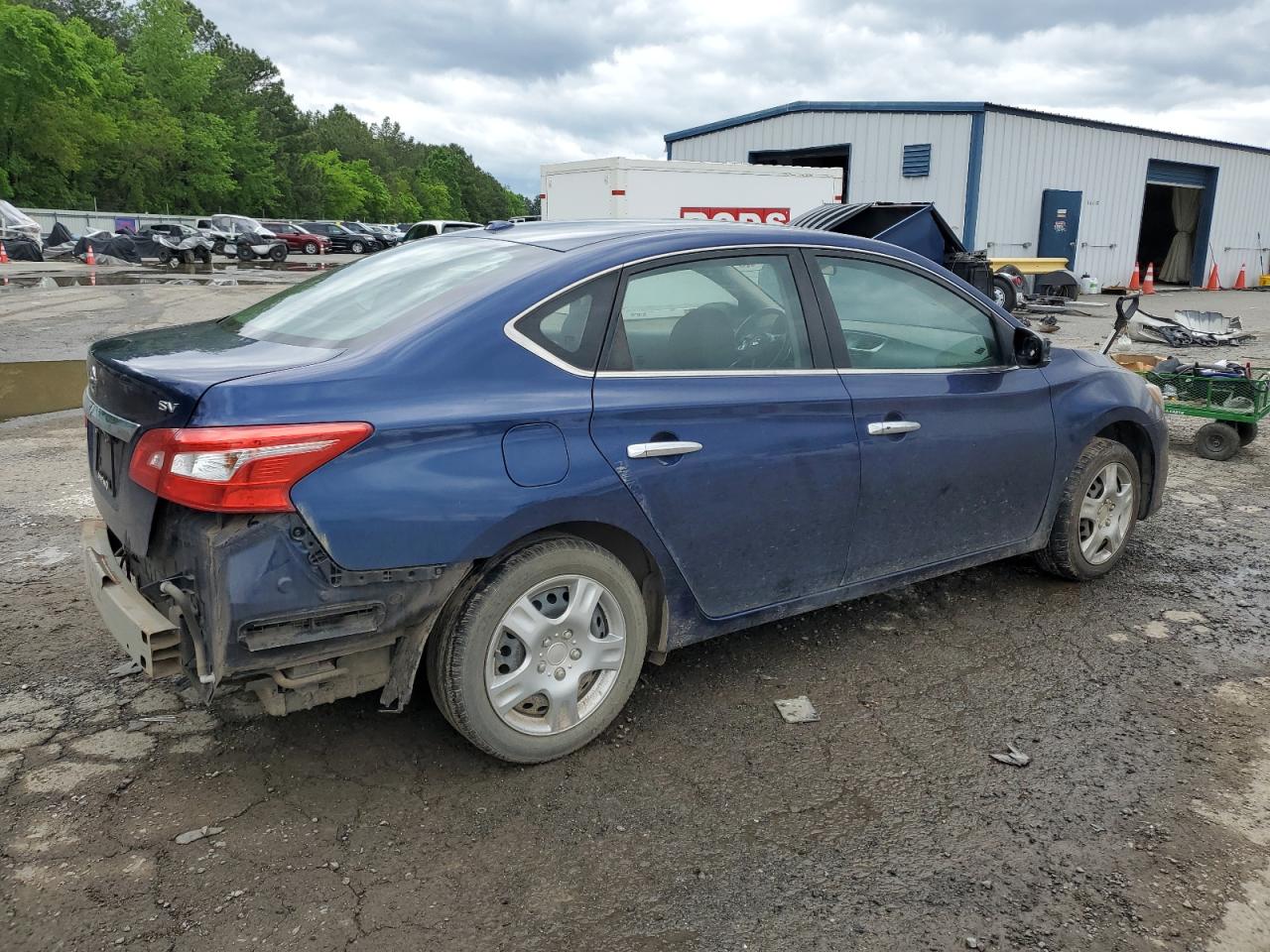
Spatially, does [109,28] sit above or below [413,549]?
above

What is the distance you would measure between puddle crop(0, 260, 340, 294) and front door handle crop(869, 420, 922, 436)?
699 inches

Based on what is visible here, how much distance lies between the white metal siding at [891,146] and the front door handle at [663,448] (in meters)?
21.8

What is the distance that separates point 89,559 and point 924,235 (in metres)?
9.74

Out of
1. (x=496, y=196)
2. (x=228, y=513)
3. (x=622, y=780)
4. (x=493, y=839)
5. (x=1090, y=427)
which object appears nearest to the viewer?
(x=228, y=513)

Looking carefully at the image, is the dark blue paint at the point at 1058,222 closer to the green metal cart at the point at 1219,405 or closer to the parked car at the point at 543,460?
the green metal cart at the point at 1219,405

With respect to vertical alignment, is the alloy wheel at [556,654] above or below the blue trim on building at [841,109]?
below

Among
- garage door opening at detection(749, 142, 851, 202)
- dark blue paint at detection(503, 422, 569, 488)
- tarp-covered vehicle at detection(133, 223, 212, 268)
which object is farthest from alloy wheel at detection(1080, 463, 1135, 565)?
tarp-covered vehicle at detection(133, 223, 212, 268)

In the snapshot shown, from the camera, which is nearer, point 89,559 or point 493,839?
point 493,839

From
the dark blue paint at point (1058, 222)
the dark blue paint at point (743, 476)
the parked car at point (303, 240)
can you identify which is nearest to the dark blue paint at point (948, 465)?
the dark blue paint at point (743, 476)

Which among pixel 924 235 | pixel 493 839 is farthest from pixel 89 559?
pixel 924 235

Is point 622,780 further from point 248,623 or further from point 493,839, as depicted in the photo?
point 248,623

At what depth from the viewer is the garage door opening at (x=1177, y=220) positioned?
98.8ft

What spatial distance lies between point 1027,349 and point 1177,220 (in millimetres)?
33789

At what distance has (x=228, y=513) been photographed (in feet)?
8.26
